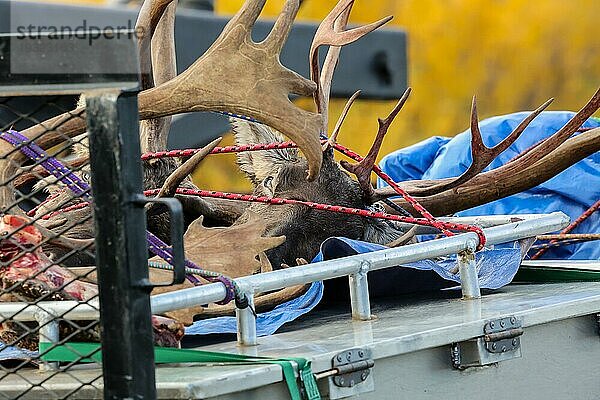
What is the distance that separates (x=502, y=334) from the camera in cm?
236

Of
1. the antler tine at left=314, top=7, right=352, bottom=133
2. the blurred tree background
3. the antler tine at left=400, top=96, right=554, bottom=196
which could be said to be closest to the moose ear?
the antler tine at left=314, top=7, right=352, bottom=133

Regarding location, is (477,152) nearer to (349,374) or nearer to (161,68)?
(161,68)

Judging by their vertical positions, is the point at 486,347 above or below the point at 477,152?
below

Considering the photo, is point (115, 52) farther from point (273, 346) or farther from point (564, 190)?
point (564, 190)

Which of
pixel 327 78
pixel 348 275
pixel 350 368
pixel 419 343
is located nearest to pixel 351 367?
pixel 350 368

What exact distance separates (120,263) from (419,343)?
74cm

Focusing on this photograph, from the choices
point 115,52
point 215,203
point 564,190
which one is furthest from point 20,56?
point 564,190

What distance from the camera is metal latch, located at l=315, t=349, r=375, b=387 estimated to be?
2072 mm

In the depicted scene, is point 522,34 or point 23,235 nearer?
point 23,235

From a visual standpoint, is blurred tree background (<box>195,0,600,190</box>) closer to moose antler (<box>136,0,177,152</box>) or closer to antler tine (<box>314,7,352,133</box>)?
antler tine (<box>314,7,352,133</box>)

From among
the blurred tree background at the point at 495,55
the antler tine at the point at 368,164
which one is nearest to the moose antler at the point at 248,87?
the antler tine at the point at 368,164

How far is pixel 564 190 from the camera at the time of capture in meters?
4.09

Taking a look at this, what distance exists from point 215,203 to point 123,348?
1445 millimetres

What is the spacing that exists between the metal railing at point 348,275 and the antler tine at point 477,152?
24cm
